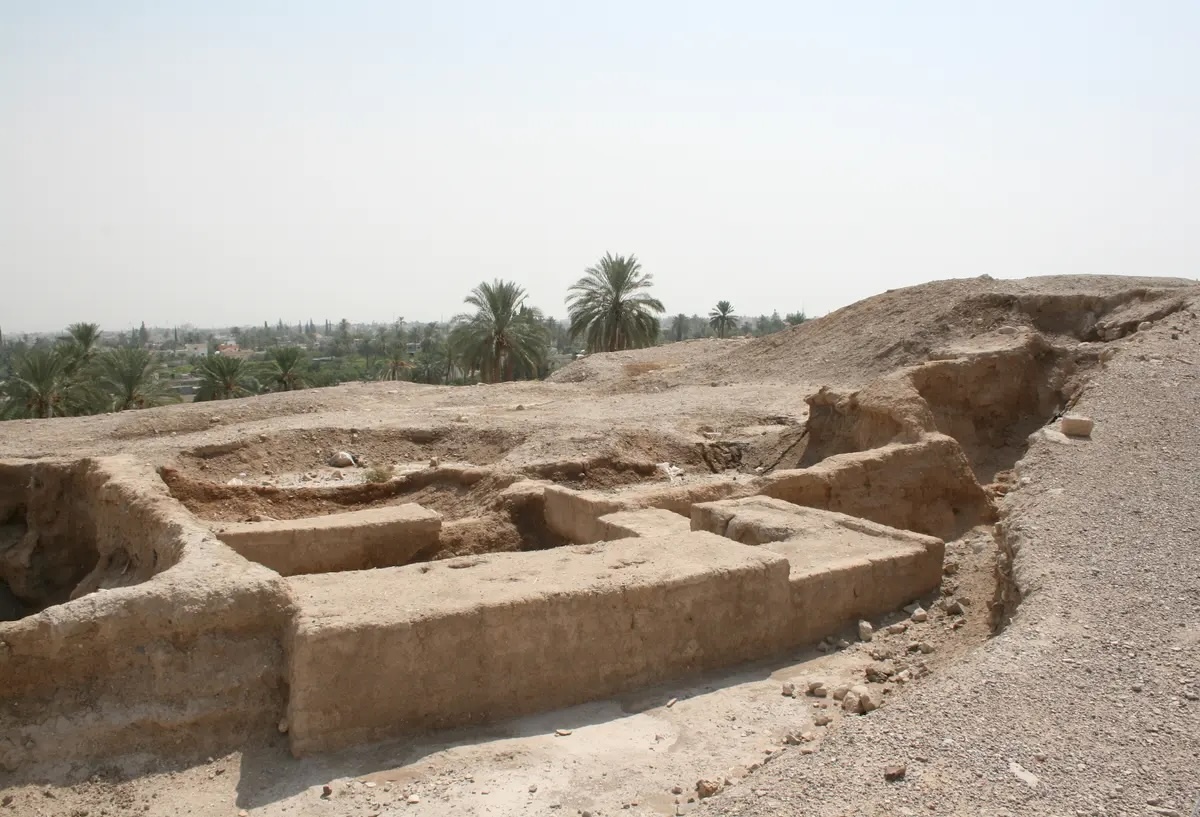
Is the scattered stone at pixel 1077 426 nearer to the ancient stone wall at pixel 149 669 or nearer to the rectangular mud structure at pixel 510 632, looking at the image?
the rectangular mud structure at pixel 510 632

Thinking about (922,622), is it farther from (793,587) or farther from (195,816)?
(195,816)

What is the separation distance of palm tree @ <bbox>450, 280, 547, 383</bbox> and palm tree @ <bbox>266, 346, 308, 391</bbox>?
4284 millimetres

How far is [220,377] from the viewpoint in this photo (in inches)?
974

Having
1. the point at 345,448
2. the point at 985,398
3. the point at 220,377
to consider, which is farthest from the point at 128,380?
the point at 985,398

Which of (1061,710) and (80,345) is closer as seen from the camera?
(1061,710)

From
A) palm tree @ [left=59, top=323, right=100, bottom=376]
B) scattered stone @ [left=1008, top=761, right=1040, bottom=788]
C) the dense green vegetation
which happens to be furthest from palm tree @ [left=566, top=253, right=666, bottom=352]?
scattered stone @ [left=1008, top=761, right=1040, bottom=788]

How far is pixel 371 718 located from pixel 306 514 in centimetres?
554

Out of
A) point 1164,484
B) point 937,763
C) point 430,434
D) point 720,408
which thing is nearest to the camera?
point 937,763

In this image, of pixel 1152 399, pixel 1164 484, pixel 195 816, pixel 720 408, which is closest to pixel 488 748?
pixel 195 816

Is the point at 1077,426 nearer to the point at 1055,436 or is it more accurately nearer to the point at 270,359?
the point at 1055,436

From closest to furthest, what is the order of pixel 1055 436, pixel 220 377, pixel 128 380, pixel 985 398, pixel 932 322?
pixel 1055 436 → pixel 985 398 → pixel 932 322 → pixel 128 380 → pixel 220 377

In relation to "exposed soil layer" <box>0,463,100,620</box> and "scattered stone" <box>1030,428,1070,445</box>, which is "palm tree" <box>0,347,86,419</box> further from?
"scattered stone" <box>1030,428,1070,445</box>

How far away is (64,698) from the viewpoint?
498 cm

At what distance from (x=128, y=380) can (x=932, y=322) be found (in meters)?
17.6
